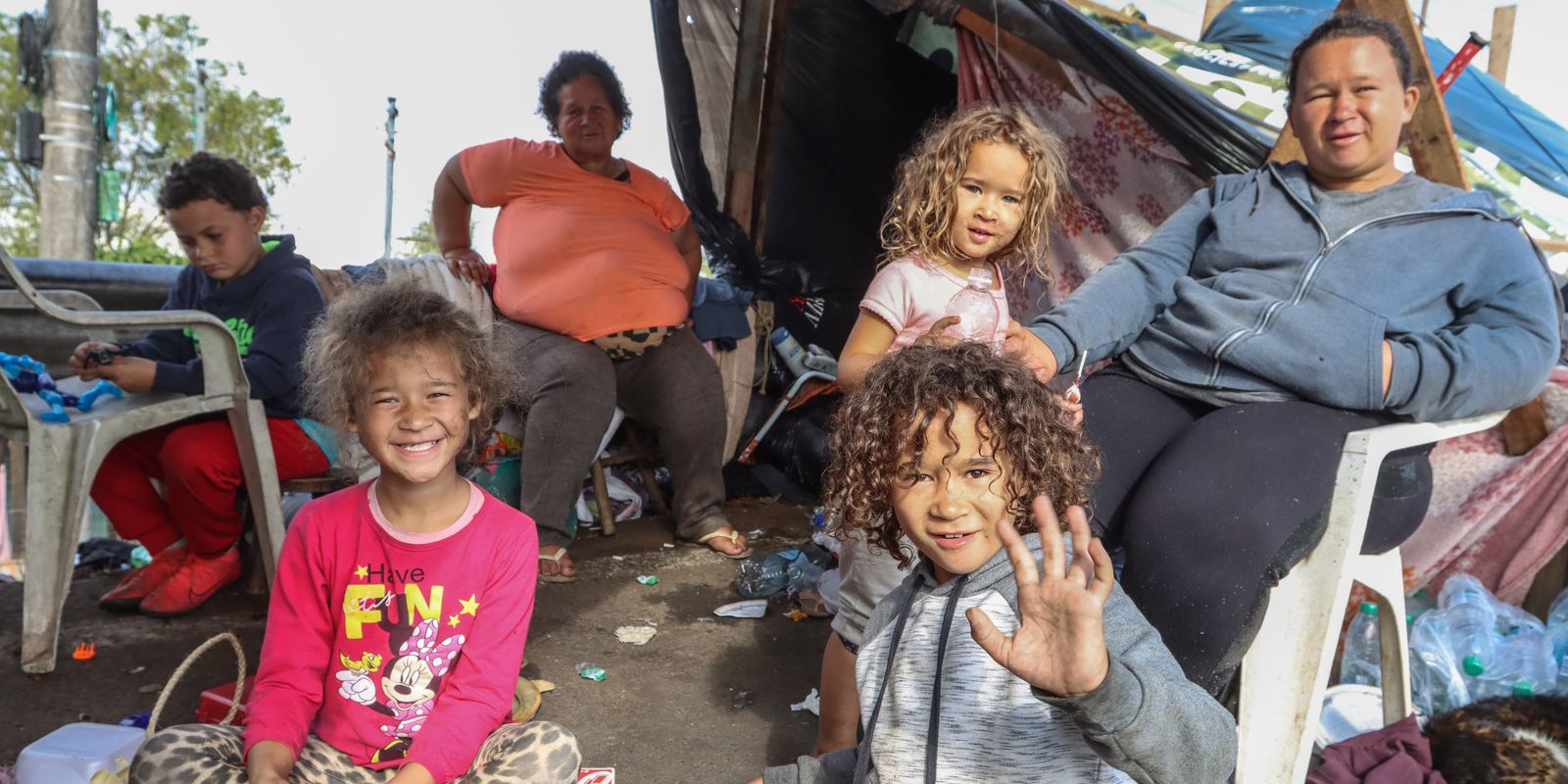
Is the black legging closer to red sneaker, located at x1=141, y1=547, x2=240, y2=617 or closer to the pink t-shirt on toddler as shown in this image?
the pink t-shirt on toddler

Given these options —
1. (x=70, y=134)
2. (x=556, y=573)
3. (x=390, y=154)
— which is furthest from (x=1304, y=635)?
(x=390, y=154)

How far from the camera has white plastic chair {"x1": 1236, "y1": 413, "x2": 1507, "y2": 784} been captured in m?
1.85

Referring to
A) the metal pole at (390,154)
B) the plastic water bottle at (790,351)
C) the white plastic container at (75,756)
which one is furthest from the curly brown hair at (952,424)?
the metal pole at (390,154)

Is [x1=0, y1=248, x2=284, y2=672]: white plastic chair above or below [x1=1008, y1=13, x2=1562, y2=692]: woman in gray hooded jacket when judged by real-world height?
below

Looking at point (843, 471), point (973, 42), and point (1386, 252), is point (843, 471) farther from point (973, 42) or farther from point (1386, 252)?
point (973, 42)

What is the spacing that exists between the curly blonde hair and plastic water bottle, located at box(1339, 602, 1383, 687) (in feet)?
5.17

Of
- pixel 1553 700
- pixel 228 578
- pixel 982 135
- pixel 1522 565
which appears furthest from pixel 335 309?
pixel 1522 565

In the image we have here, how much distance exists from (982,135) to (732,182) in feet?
10.0

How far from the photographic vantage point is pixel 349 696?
1730 mm

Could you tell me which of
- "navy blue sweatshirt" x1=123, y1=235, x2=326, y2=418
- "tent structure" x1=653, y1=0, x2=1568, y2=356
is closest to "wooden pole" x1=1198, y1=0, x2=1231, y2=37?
"tent structure" x1=653, y1=0, x2=1568, y2=356

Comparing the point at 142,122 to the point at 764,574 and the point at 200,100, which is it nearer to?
the point at 200,100

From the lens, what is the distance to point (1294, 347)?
1.98 m

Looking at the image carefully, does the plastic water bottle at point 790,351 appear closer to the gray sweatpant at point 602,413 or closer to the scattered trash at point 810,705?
the gray sweatpant at point 602,413

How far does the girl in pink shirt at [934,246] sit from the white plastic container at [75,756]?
4.34ft
